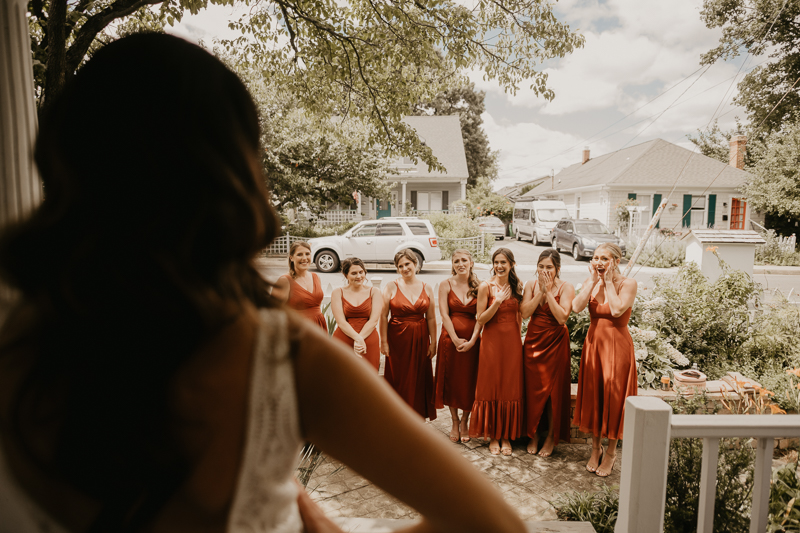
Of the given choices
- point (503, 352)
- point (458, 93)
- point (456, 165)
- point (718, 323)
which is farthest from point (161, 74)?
point (458, 93)

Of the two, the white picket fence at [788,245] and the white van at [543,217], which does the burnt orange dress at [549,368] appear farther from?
the white van at [543,217]

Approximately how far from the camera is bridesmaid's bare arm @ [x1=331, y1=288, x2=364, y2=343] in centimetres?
527

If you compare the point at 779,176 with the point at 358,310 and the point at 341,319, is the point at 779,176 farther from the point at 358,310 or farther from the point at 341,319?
the point at 341,319

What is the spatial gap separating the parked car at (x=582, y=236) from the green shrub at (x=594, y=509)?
55.1 feet

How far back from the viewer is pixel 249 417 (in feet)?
2.03

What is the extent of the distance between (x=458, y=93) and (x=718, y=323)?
40.8 m

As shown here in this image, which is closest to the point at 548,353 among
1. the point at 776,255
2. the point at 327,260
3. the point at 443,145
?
the point at 327,260

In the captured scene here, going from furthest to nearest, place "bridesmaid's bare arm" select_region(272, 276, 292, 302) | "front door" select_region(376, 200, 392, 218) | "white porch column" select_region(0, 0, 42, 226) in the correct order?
"front door" select_region(376, 200, 392, 218) → "white porch column" select_region(0, 0, 42, 226) → "bridesmaid's bare arm" select_region(272, 276, 292, 302)

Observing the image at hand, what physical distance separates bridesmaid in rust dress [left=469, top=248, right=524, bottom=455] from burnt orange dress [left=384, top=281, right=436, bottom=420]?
666mm

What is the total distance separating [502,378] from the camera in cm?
494

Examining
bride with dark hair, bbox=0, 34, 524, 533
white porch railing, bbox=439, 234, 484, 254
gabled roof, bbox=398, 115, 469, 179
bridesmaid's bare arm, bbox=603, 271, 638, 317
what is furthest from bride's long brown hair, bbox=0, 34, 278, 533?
gabled roof, bbox=398, 115, 469, 179

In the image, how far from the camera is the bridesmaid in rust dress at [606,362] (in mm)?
4438

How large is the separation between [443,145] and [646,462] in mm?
28476

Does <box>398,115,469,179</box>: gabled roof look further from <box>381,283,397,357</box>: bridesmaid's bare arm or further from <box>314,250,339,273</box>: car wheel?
<box>381,283,397,357</box>: bridesmaid's bare arm
